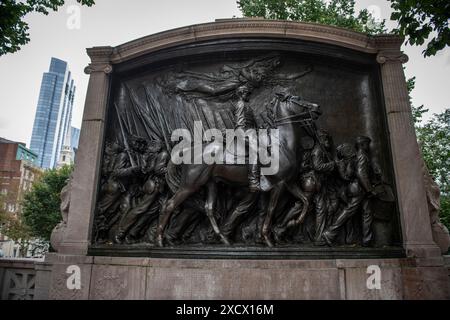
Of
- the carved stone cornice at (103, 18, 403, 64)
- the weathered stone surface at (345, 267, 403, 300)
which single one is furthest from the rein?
the weathered stone surface at (345, 267, 403, 300)

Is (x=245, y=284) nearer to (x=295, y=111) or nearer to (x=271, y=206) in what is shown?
(x=271, y=206)

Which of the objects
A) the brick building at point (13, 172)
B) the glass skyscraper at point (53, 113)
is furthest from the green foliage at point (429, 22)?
the glass skyscraper at point (53, 113)

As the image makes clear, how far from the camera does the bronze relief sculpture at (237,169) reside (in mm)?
7043

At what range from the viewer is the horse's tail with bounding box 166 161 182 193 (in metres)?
7.38

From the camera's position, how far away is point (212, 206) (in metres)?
7.14

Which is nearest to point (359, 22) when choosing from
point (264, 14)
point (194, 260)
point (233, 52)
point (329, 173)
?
point (264, 14)

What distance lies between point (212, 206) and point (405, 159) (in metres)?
4.45

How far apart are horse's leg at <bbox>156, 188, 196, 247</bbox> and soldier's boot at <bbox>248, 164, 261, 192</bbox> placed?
1.30m

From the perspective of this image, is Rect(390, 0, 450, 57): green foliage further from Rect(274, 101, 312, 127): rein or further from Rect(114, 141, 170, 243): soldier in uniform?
Rect(114, 141, 170, 243): soldier in uniform

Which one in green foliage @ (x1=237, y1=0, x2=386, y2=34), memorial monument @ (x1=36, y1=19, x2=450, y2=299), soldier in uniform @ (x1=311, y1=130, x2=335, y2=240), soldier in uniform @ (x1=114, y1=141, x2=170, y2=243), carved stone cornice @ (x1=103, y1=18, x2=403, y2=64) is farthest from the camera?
green foliage @ (x1=237, y1=0, x2=386, y2=34)

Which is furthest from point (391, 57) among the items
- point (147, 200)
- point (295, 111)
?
point (147, 200)

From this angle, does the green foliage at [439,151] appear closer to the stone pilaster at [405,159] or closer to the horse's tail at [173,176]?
the stone pilaster at [405,159]

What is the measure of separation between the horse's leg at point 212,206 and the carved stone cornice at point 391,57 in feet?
16.5

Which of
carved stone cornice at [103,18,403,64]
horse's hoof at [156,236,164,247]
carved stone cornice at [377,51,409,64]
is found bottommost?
horse's hoof at [156,236,164,247]
